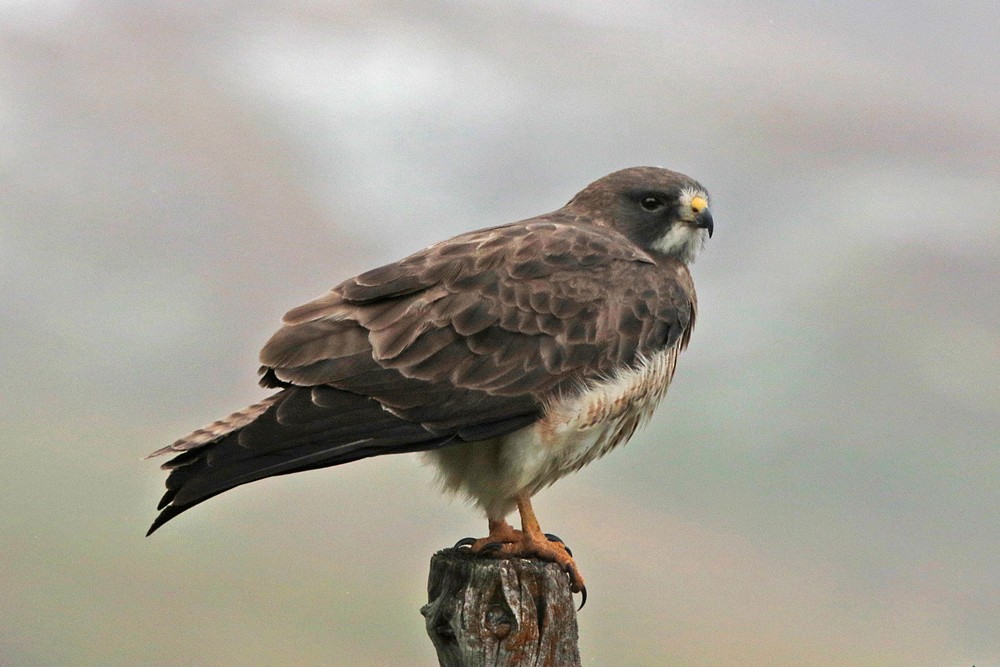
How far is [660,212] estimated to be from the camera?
6.32 metres

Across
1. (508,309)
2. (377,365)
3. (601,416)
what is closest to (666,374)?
(601,416)

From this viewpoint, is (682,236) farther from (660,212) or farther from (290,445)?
(290,445)

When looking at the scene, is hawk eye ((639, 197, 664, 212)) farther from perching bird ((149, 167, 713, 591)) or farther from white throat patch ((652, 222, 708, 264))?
perching bird ((149, 167, 713, 591))

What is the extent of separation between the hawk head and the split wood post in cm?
207

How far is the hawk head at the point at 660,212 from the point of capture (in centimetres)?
630

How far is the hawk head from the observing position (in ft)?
20.7

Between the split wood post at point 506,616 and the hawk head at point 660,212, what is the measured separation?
2070 mm

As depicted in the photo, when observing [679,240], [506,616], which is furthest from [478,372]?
[679,240]

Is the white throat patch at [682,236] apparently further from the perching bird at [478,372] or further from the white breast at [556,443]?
the white breast at [556,443]

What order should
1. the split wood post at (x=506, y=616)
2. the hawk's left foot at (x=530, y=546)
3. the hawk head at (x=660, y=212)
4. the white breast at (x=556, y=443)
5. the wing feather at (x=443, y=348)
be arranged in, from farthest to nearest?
the hawk head at (x=660, y=212), the hawk's left foot at (x=530, y=546), the white breast at (x=556, y=443), the wing feather at (x=443, y=348), the split wood post at (x=506, y=616)

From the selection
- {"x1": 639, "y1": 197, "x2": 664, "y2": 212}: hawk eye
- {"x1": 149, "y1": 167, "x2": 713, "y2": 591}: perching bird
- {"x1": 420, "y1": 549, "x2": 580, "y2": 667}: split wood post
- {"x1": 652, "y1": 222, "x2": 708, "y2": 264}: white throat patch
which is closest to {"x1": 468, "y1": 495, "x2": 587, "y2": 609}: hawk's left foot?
{"x1": 149, "y1": 167, "x2": 713, "y2": 591}: perching bird

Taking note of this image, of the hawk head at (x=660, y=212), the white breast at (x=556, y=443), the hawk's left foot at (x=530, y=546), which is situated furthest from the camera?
the hawk head at (x=660, y=212)

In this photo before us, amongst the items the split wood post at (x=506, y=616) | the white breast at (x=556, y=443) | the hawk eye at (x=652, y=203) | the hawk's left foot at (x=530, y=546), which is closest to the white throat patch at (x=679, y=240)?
the hawk eye at (x=652, y=203)

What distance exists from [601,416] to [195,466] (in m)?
1.76
